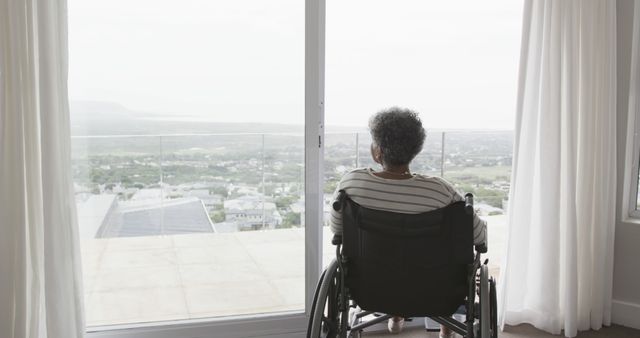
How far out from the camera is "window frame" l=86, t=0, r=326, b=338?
263 cm

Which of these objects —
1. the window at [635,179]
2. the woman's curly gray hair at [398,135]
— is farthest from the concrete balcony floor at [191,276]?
the window at [635,179]

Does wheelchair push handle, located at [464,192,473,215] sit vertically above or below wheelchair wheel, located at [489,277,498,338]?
above

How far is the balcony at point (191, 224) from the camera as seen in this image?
2.56 metres

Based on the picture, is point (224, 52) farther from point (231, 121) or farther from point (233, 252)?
point (233, 252)

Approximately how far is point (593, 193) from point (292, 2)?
1.80 m

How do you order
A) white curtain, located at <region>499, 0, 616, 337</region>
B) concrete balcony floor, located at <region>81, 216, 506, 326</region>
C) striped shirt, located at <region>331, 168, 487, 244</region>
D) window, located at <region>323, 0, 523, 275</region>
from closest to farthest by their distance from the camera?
striped shirt, located at <region>331, 168, 487, 244</region>, concrete balcony floor, located at <region>81, 216, 506, 326</region>, white curtain, located at <region>499, 0, 616, 337</region>, window, located at <region>323, 0, 523, 275</region>

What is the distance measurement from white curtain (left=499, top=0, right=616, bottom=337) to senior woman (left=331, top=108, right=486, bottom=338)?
1.02 metres

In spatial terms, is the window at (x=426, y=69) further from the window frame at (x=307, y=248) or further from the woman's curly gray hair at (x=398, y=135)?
the woman's curly gray hair at (x=398, y=135)

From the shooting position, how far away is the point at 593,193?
292cm

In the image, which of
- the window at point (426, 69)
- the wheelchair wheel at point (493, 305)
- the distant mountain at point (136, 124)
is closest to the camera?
the wheelchair wheel at point (493, 305)

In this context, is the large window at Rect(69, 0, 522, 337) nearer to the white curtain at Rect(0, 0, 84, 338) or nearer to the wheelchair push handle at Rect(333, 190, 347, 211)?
the white curtain at Rect(0, 0, 84, 338)

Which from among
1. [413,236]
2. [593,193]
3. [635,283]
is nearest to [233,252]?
[413,236]

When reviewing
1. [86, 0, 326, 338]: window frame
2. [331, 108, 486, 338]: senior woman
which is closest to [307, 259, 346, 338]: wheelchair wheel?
[331, 108, 486, 338]: senior woman

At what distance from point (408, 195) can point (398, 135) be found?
0.72 ft
